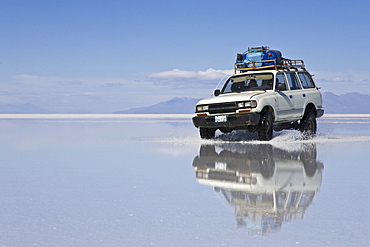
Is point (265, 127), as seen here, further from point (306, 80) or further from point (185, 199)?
point (185, 199)

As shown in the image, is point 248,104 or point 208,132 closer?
point 248,104

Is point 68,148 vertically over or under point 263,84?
under

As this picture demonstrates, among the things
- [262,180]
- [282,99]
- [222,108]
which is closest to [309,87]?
[282,99]

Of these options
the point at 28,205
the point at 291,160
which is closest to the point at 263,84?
the point at 291,160

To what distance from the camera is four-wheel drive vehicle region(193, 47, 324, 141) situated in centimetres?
1298

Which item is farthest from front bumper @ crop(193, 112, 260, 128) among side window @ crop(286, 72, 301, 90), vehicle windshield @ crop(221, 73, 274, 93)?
side window @ crop(286, 72, 301, 90)

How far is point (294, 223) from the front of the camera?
438 cm

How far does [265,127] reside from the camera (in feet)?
43.1

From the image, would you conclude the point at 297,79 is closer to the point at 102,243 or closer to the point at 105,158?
the point at 105,158

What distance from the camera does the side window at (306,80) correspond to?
15223 mm

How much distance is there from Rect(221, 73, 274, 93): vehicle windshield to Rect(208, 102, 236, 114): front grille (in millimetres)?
1196

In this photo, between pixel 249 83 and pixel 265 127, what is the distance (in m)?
1.65

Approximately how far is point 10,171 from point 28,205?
297cm

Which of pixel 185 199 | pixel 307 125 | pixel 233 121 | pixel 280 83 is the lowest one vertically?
pixel 185 199
